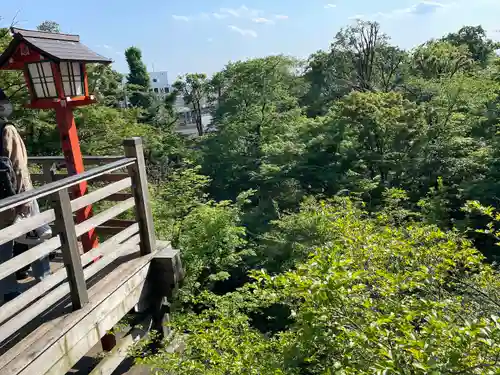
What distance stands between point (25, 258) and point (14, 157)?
38.8 inches

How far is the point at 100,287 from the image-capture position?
113 inches

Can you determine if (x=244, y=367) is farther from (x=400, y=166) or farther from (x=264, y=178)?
(x=264, y=178)

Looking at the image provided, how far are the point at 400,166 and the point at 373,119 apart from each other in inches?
77.5

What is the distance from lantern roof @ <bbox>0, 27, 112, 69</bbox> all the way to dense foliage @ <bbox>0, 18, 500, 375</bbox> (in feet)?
8.06

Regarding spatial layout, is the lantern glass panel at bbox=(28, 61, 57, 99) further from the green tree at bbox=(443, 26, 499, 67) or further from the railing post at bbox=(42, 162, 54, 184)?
the green tree at bbox=(443, 26, 499, 67)

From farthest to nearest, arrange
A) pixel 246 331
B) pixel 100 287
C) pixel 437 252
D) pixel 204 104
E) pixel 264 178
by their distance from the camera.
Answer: pixel 204 104 → pixel 264 178 → pixel 246 331 → pixel 437 252 → pixel 100 287

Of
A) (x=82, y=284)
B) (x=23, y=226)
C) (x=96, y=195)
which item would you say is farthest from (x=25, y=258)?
(x=96, y=195)

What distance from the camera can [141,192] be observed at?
3.31m

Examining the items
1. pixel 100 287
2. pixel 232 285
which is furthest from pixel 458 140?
pixel 100 287

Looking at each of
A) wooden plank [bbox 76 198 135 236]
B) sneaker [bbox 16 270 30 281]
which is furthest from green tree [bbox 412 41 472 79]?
sneaker [bbox 16 270 30 281]

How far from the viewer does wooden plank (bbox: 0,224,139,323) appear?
2162 millimetres

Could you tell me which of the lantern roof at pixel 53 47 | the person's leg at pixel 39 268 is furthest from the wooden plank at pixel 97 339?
the lantern roof at pixel 53 47

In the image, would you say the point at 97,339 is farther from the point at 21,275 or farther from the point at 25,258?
the point at 21,275

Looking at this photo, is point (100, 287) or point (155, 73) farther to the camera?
point (155, 73)
